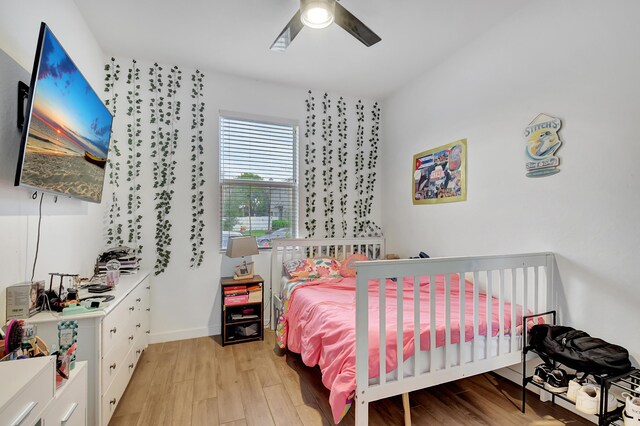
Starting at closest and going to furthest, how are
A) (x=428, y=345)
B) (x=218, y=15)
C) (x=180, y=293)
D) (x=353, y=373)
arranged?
1. (x=353, y=373)
2. (x=428, y=345)
3. (x=218, y=15)
4. (x=180, y=293)

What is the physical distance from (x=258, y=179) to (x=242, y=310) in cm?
139

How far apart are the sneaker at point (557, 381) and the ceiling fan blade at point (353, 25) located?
7.45ft

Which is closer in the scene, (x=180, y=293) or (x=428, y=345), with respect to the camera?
(x=428, y=345)

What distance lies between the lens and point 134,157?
9.50 ft

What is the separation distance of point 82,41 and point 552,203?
3.56 metres

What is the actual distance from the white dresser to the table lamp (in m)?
1.76

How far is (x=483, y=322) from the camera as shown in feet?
6.09

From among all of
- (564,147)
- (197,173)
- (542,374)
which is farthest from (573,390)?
(197,173)

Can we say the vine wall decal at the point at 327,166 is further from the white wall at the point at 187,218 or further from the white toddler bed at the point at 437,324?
the white toddler bed at the point at 437,324

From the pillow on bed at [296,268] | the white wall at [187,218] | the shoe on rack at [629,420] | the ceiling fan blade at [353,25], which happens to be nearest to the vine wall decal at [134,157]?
the white wall at [187,218]

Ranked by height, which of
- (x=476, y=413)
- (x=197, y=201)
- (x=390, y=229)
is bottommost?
(x=476, y=413)

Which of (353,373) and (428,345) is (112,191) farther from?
(428,345)

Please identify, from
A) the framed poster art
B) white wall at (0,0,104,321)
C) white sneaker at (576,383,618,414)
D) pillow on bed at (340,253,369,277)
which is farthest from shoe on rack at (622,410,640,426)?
white wall at (0,0,104,321)

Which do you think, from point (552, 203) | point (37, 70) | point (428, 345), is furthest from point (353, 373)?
point (37, 70)
